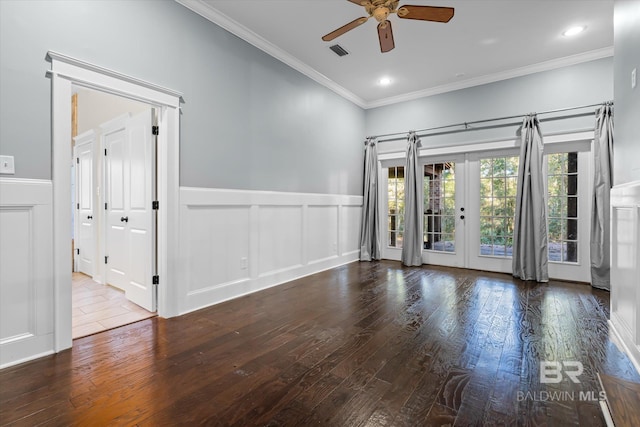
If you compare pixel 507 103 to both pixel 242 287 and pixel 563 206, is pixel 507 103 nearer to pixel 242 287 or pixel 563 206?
pixel 563 206

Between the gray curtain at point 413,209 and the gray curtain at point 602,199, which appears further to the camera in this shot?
the gray curtain at point 413,209

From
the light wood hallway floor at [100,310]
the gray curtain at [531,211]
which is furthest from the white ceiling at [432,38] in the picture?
the light wood hallway floor at [100,310]

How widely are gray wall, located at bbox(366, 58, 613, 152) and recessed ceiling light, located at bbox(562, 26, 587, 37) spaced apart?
0.76 meters

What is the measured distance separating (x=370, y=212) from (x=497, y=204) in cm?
210

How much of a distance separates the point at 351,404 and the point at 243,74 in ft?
11.2

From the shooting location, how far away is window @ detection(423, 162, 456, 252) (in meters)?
5.15

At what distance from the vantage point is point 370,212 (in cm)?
570

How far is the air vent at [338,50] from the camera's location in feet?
12.5

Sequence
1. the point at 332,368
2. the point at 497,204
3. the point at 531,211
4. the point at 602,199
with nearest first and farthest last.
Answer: the point at 332,368 < the point at 602,199 < the point at 531,211 < the point at 497,204

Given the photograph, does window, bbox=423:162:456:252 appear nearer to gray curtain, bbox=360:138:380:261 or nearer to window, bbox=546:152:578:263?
gray curtain, bbox=360:138:380:261

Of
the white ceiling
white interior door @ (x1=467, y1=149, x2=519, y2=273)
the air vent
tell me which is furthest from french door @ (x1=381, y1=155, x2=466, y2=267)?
the air vent

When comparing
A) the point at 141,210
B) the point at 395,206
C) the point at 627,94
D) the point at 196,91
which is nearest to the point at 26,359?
the point at 141,210

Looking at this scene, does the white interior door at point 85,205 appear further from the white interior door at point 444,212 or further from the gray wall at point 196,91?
the white interior door at point 444,212

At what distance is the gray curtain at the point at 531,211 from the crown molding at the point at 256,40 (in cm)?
296
